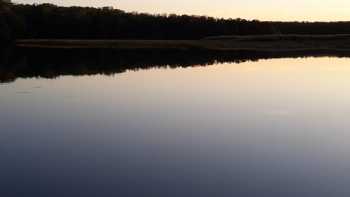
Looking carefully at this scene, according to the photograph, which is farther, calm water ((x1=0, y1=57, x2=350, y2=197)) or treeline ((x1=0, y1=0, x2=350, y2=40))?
treeline ((x1=0, y1=0, x2=350, y2=40))

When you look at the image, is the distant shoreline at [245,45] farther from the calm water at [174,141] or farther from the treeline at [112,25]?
the calm water at [174,141]

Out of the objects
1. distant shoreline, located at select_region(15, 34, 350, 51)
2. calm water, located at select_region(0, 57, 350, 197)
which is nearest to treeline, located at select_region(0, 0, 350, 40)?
distant shoreline, located at select_region(15, 34, 350, 51)

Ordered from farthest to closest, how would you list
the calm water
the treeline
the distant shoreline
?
1. the treeline
2. the distant shoreline
3. the calm water

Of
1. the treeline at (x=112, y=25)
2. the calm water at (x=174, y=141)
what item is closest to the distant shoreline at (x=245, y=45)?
the treeline at (x=112, y=25)

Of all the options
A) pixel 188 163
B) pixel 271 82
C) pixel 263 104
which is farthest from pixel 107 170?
pixel 271 82

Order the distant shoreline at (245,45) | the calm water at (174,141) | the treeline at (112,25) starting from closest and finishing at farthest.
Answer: the calm water at (174,141) → the distant shoreline at (245,45) → the treeline at (112,25)

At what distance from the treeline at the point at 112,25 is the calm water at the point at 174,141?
4174 cm

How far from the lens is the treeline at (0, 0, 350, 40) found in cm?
5869

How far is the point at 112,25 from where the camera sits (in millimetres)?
66500

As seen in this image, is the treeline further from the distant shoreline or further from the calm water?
the calm water

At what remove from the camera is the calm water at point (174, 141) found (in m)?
6.64

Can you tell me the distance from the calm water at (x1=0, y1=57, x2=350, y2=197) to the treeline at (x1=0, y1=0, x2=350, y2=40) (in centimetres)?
4174

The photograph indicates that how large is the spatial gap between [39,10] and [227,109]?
53412 mm

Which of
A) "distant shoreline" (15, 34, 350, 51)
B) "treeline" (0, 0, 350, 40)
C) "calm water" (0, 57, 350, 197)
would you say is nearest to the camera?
"calm water" (0, 57, 350, 197)
